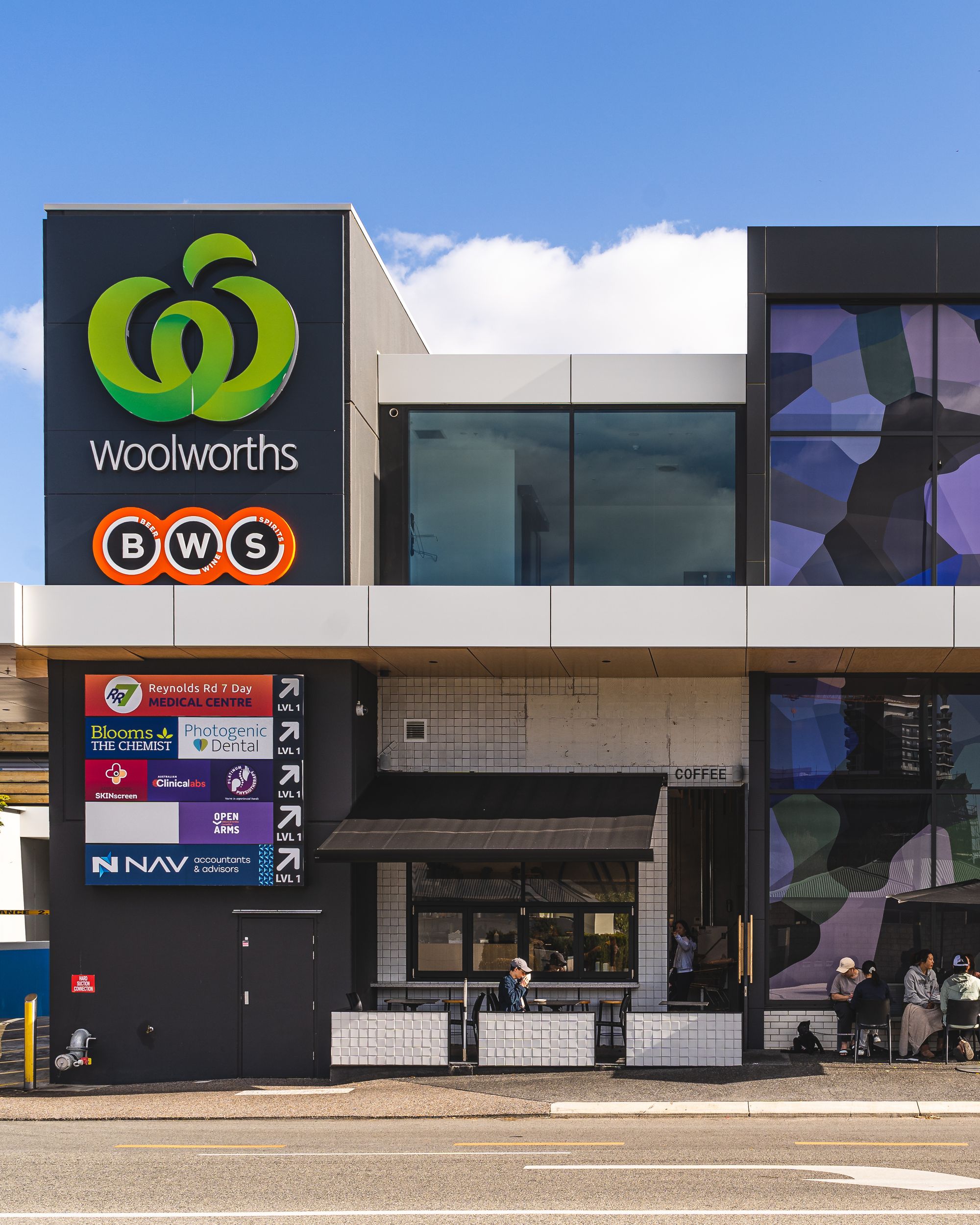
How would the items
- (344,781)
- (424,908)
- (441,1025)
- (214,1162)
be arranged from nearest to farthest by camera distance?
(214,1162) → (441,1025) → (344,781) → (424,908)

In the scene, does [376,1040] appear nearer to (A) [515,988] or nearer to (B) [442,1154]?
(A) [515,988]

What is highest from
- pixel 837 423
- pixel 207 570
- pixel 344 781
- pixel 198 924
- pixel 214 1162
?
pixel 837 423

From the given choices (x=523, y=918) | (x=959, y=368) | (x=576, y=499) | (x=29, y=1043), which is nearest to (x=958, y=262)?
(x=959, y=368)

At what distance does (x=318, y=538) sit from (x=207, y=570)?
172 cm

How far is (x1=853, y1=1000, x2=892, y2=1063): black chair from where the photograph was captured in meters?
16.2

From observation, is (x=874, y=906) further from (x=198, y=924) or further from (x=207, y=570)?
(x=207, y=570)

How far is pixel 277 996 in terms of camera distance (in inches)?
650

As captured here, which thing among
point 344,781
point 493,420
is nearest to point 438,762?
point 344,781

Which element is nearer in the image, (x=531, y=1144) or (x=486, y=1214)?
(x=486, y=1214)

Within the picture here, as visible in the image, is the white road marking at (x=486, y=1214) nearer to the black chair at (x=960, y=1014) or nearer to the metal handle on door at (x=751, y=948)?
the black chair at (x=960, y=1014)

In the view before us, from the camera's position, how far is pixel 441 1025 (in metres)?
15.9

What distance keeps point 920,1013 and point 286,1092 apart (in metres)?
8.94

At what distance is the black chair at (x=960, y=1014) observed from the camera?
15938mm

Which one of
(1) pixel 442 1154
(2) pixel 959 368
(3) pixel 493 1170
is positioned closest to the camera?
(3) pixel 493 1170
